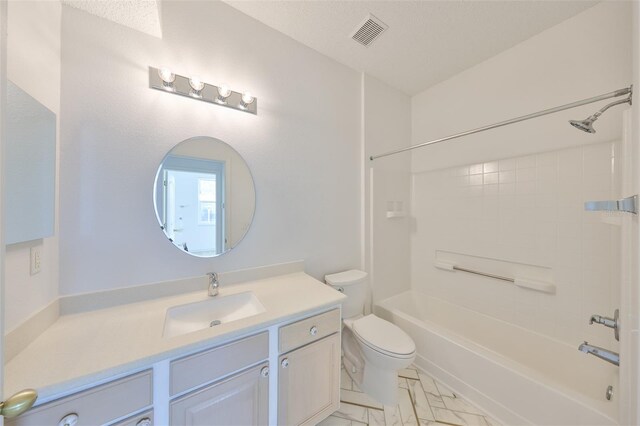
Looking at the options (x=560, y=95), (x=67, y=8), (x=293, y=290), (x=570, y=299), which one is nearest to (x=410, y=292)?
(x=570, y=299)

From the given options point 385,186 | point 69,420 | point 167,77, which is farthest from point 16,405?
point 385,186

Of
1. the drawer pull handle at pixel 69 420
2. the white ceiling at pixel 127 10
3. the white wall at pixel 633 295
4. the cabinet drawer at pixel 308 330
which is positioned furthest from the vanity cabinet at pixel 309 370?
the white ceiling at pixel 127 10

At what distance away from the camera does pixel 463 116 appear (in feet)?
6.83

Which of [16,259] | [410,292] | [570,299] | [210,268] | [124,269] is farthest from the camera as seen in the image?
[410,292]

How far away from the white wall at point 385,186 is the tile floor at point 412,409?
75cm

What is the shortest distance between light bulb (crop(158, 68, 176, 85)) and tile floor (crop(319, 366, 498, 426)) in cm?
222

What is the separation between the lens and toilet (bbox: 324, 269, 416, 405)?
1400mm

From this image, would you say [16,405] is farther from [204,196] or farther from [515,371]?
[515,371]

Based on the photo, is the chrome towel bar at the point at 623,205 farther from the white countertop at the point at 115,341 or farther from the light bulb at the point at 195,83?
the light bulb at the point at 195,83

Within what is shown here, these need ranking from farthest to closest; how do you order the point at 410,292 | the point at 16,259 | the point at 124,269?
the point at 410,292, the point at 124,269, the point at 16,259

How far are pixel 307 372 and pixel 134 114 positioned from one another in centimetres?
166

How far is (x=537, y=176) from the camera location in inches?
65.4

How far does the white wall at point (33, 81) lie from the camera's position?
2.43ft

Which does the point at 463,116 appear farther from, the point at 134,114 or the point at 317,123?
the point at 134,114
